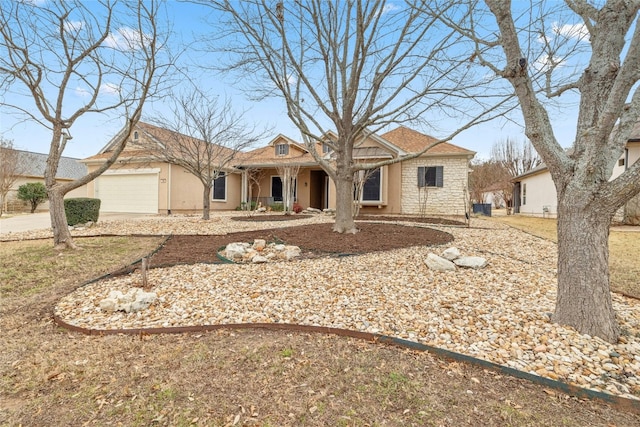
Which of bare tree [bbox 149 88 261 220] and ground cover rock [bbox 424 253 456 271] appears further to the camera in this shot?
bare tree [bbox 149 88 261 220]

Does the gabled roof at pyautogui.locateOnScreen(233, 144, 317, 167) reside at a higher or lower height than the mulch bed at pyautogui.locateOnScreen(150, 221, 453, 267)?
higher

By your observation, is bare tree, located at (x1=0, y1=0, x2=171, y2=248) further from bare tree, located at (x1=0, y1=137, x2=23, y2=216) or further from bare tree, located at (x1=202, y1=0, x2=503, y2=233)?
bare tree, located at (x1=0, y1=137, x2=23, y2=216)

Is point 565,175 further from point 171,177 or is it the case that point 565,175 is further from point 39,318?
point 171,177

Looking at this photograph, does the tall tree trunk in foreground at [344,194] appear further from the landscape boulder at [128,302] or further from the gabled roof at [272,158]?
the gabled roof at [272,158]

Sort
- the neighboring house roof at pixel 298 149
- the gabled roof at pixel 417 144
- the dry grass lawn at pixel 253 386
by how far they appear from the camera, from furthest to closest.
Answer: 1. the gabled roof at pixel 417 144
2. the neighboring house roof at pixel 298 149
3. the dry grass lawn at pixel 253 386

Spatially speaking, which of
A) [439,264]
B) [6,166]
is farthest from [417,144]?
[6,166]

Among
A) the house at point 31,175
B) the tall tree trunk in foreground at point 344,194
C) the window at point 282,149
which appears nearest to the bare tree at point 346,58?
the tall tree trunk in foreground at point 344,194

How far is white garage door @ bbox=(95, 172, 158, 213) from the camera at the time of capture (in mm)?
14875

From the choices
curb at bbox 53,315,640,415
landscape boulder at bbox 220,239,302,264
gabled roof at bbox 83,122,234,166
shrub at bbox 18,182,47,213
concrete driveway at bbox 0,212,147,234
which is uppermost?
gabled roof at bbox 83,122,234,166

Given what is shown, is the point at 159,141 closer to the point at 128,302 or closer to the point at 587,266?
the point at 128,302

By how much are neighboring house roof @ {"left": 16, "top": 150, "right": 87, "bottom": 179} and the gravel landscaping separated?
62.7ft

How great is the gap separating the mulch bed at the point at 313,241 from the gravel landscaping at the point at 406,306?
24.7 inches

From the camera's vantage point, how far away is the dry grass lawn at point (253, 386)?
5.82 feet

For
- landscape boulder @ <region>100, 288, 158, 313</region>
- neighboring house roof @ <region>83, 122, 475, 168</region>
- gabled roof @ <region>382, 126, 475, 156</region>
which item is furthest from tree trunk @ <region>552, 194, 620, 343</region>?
gabled roof @ <region>382, 126, 475, 156</region>
